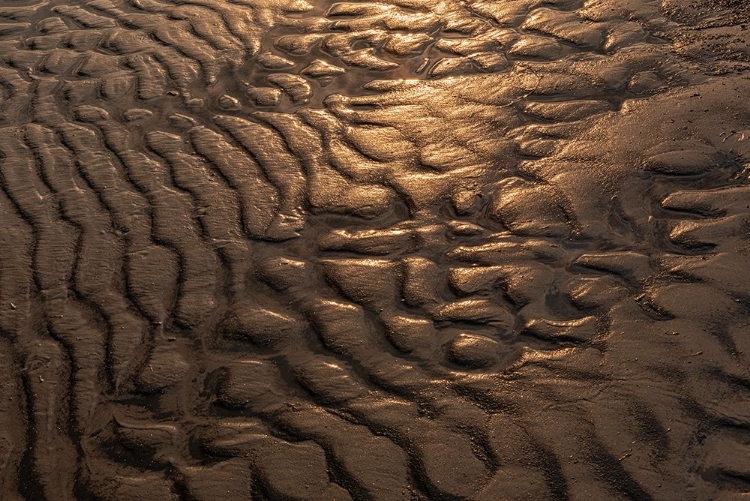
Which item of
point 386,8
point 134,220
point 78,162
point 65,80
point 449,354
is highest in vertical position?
point 386,8

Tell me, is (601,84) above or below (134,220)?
above

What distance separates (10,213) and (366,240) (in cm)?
177

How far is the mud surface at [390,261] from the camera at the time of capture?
111 inches

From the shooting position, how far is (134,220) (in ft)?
13.3

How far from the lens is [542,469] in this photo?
106 inches

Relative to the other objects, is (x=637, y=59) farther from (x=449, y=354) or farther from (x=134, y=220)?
(x=134, y=220)

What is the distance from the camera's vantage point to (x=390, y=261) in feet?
11.8

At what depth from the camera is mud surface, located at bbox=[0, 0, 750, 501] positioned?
9.27 feet

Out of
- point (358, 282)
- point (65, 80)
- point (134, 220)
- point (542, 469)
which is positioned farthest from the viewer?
point (65, 80)

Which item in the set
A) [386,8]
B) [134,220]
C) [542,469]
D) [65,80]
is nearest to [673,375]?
[542,469]

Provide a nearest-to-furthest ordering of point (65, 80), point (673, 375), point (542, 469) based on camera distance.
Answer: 1. point (542, 469)
2. point (673, 375)
3. point (65, 80)

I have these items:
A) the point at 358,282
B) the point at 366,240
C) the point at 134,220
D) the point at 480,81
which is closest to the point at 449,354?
the point at 358,282

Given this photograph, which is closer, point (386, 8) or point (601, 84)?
point (601, 84)

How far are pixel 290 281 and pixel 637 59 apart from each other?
2.37 meters
